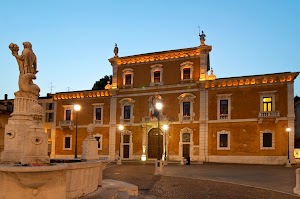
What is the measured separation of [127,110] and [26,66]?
28.9 meters

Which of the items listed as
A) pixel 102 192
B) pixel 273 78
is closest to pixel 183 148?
pixel 273 78

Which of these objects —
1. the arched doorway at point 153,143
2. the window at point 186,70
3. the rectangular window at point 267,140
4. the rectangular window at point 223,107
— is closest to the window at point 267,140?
the rectangular window at point 267,140

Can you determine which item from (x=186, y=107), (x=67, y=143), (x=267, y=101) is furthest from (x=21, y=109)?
(x=67, y=143)

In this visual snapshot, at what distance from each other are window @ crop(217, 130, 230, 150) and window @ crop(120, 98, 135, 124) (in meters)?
10.9

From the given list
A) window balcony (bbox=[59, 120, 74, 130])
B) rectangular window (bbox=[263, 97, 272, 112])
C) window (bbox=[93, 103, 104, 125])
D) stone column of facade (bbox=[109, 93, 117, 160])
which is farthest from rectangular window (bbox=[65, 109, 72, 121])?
rectangular window (bbox=[263, 97, 272, 112])

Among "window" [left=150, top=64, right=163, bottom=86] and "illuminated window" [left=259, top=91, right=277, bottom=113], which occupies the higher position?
"window" [left=150, top=64, right=163, bottom=86]

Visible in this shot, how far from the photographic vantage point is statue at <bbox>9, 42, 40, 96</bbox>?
33.8 feet

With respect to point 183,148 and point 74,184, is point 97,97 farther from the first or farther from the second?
point 74,184

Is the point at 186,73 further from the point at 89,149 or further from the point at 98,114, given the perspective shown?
the point at 89,149

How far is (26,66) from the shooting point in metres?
10.8

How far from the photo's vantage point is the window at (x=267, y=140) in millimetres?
31609

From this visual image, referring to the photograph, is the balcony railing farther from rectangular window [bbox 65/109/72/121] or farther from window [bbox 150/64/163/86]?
rectangular window [bbox 65/109/72/121]

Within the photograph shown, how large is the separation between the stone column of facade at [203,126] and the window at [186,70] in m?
2.40

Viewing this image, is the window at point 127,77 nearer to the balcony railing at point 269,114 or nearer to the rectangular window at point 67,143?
the rectangular window at point 67,143
